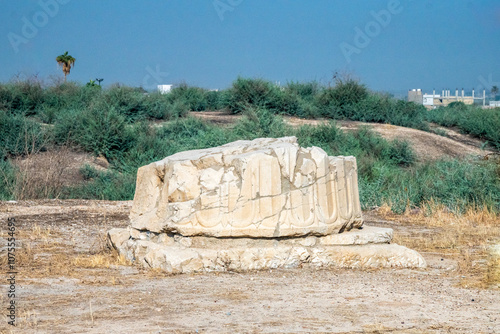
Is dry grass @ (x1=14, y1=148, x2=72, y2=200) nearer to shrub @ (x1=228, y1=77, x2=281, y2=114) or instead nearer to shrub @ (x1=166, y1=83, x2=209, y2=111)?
shrub @ (x1=228, y1=77, x2=281, y2=114)

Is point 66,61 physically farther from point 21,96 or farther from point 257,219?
point 257,219

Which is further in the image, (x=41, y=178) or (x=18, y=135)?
(x=18, y=135)

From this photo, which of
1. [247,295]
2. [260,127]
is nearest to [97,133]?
[260,127]

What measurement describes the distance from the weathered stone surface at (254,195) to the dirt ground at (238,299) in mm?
512

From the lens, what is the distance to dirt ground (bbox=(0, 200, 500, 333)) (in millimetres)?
5023

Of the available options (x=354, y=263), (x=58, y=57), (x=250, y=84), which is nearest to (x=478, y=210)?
(x=354, y=263)

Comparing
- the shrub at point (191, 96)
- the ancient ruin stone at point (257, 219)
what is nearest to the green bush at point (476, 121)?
the shrub at point (191, 96)

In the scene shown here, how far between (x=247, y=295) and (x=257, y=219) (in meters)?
1.27

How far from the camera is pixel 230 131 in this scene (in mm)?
17781

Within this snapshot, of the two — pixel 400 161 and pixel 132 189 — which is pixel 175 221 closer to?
pixel 132 189

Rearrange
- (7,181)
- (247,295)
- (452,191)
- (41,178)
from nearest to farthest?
(247,295) < (452,191) < (7,181) < (41,178)

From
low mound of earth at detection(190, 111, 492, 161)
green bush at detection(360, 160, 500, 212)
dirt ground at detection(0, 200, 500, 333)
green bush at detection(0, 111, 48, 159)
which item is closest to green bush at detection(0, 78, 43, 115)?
green bush at detection(0, 111, 48, 159)

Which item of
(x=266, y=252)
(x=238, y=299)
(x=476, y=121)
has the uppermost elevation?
(x=476, y=121)

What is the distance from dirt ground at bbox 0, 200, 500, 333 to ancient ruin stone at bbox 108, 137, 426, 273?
22 cm
